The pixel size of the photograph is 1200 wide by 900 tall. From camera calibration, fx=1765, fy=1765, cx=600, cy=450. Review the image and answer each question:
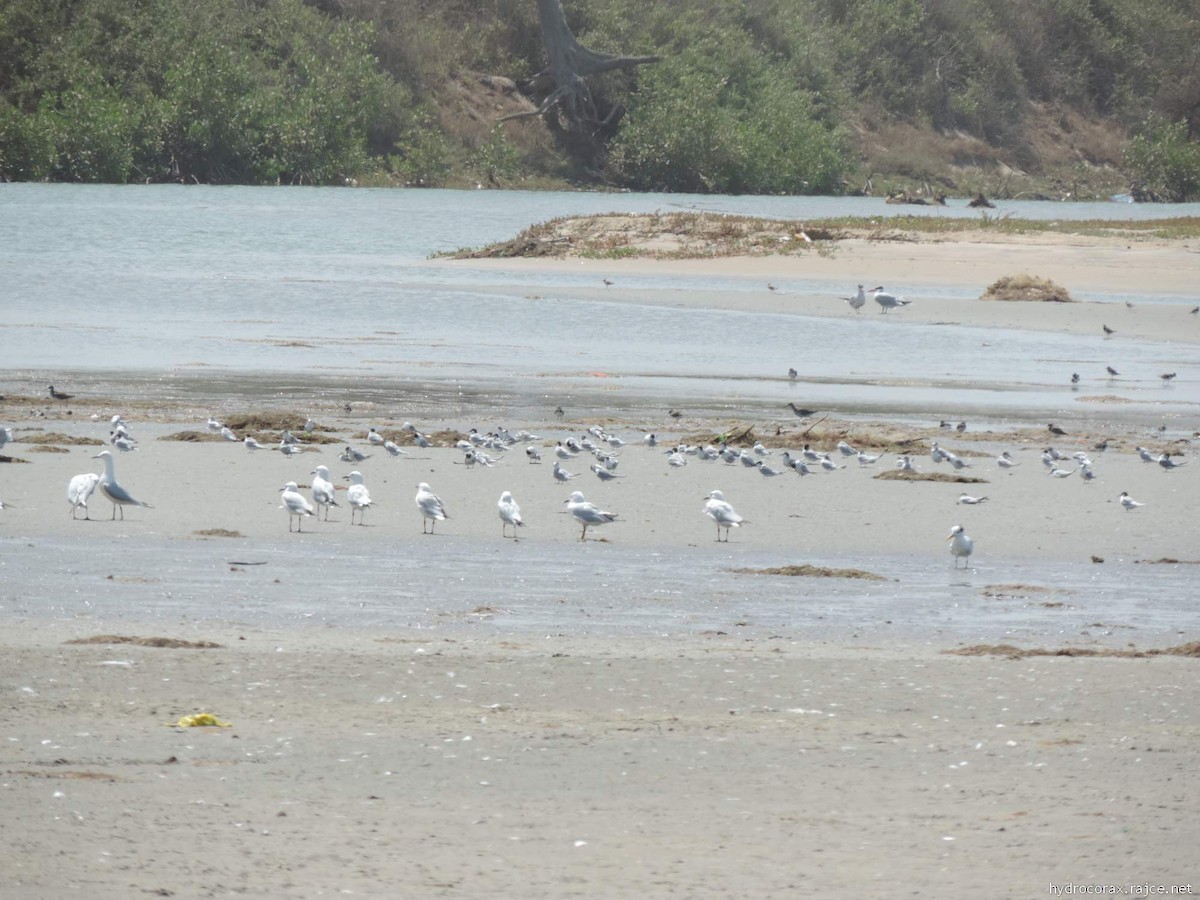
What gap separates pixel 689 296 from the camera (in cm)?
2808

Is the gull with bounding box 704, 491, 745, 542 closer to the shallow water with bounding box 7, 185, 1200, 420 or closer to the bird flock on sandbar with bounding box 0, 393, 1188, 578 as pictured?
the bird flock on sandbar with bounding box 0, 393, 1188, 578

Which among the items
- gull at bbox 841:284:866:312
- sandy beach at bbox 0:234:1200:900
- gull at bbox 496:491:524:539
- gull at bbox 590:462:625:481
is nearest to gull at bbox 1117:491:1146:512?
sandy beach at bbox 0:234:1200:900

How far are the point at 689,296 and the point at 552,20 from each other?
46.2m

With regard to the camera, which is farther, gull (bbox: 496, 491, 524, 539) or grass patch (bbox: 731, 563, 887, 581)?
gull (bbox: 496, 491, 524, 539)

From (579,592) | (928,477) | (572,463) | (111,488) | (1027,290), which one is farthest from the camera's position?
(1027,290)

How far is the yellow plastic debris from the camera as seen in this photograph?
5977 millimetres

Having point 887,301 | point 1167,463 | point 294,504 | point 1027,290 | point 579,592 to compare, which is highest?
point 1027,290

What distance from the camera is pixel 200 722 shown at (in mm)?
6004

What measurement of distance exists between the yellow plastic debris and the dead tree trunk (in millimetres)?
65876

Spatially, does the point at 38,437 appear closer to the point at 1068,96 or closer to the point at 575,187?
the point at 575,187

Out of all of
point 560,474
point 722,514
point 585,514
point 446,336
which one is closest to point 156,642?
point 585,514

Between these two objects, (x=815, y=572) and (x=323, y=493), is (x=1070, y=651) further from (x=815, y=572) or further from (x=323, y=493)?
(x=323, y=493)

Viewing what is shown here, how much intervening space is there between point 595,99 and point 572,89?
232cm

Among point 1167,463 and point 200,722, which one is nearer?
point 200,722
